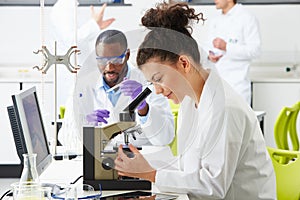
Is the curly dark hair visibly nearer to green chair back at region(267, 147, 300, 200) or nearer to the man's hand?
green chair back at region(267, 147, 300, 200)

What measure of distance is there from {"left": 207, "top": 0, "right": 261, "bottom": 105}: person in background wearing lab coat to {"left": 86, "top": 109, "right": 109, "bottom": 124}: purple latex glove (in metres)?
3.28

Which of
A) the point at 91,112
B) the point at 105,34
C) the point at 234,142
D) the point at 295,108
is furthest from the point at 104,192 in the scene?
the point at 295,108

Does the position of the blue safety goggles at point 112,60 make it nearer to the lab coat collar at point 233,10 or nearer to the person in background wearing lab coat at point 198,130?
the person in background wearing lab coat at point 198,130

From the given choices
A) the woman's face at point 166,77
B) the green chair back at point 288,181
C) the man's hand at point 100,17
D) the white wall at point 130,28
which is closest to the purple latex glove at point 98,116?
the woman's face at point 166,77

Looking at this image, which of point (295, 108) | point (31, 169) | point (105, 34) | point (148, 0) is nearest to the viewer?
point (31, 169)

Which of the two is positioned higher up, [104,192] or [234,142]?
[234,142]

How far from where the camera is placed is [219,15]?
6.48 meters

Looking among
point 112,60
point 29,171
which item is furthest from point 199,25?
point 29,171

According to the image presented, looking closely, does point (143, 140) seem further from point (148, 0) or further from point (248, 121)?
point (148, 0)

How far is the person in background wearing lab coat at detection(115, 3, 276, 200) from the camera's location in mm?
2453

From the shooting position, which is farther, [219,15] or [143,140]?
[219,15]

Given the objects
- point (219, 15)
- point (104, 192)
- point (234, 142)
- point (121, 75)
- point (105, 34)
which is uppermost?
point (219, 15)

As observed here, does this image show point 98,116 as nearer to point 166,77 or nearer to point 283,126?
point 166,77

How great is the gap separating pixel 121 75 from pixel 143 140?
0.56 meters
